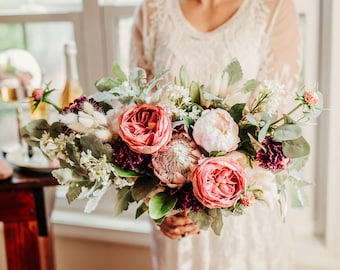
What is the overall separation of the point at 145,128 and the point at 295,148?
27 centimetres

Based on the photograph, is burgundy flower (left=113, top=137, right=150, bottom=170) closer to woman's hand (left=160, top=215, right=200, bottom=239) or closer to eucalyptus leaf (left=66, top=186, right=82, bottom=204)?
eucalyptus leaf (left=66, top=186, right=82, bottom=204)

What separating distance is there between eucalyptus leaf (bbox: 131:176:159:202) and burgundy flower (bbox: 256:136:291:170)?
0.64ft

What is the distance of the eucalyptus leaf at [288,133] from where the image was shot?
929 millimetres

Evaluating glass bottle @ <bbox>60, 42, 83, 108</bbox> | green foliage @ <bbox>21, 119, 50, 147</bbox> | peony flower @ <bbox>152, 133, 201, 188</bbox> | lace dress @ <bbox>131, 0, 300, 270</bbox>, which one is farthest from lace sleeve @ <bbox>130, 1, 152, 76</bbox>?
peony flower @ <bbox>152, 133, 201, 188</bbox>

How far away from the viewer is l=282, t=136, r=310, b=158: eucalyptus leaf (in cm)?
94

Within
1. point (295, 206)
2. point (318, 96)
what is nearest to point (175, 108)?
point (318, 96)

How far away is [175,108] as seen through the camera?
3.14 ft

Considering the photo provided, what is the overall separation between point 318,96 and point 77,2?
120cm

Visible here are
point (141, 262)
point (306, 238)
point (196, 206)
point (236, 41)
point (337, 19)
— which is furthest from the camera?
point (141, 262)

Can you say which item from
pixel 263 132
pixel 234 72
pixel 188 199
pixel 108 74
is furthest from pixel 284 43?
pixel 108 74

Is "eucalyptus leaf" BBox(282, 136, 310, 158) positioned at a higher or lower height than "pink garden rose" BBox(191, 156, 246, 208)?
higher

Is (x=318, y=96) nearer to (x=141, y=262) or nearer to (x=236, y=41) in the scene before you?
(x=236, y=41)

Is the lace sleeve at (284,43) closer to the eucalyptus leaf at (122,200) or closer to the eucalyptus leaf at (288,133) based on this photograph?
the eucalyptus leaf at (288,133)

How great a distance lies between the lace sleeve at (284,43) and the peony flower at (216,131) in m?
0.37
